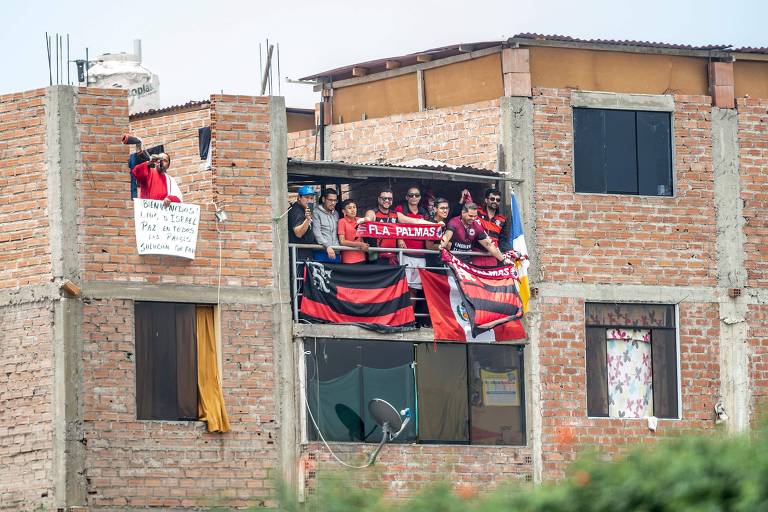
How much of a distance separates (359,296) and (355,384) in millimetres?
1357

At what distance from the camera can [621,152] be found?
28.9 meters

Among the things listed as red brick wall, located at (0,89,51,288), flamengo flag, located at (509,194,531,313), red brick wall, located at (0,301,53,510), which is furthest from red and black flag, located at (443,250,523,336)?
red brick wall, located at (0,301,53,510)

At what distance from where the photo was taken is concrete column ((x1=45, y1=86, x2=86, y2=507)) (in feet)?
79.6

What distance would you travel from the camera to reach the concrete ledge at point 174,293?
25.0 metres

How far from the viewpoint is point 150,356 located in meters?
25.2

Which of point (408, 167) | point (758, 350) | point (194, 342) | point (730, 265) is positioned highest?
point (408, 167)

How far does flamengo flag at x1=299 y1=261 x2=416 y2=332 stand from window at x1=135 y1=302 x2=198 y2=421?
1.93 m

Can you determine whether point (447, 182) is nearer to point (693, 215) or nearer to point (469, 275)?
point (469, 275)

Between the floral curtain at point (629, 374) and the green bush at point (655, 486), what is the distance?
13.9 m

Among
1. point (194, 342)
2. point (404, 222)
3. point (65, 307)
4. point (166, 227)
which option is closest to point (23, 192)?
point (65, 307)

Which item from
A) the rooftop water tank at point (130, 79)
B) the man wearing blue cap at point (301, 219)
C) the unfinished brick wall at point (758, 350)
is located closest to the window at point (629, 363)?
the unfinished brick wall at point (758, 350)

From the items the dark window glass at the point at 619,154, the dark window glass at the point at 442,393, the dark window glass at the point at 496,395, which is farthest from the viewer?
the dark window glass at the point at 619,154

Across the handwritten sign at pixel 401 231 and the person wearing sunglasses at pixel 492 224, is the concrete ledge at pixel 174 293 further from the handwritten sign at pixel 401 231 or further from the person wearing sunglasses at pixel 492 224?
the person wearing sunglasses at pixel 492 224

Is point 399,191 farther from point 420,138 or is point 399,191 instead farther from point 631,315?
point 631,315
